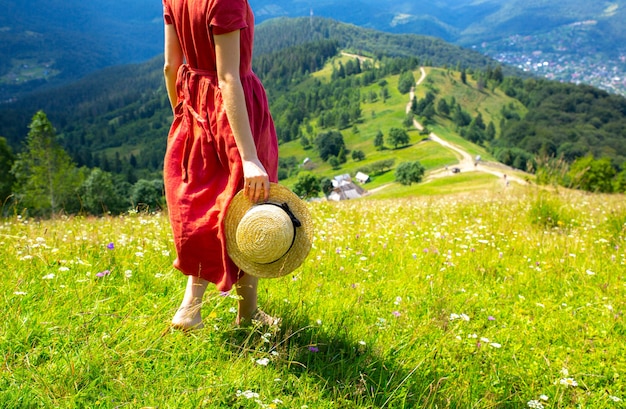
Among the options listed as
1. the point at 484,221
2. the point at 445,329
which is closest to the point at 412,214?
the point at 484,221

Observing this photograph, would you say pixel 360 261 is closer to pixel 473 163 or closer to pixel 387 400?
pixel 387 400

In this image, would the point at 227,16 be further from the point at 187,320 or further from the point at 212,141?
the point at 187,320

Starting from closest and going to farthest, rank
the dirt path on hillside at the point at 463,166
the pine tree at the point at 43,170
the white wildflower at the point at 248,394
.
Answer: the white wildflower at the point at 248,394, the pine tree at the point at 43,170, the dirt path on hillside at the point at 463,166

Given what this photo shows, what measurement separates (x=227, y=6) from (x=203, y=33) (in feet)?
0.98

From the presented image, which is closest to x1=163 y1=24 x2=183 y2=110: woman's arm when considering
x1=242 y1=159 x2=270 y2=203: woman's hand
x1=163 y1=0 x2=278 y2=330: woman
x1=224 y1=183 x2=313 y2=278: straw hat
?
x1=163 y1=0 x2=278 y2=330: woman

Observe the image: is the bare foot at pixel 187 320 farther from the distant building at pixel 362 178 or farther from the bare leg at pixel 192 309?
the distant building at pixel 362 178

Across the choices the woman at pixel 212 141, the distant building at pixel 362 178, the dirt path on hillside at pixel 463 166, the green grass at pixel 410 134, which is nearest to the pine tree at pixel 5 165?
the woman at pixel 212 141

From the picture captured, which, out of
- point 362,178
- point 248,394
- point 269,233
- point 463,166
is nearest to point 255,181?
point 269,233

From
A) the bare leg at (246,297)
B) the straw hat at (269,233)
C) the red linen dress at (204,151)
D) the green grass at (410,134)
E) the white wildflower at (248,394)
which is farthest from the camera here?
the green grass at (410,134)

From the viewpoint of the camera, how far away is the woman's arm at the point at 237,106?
2932mm

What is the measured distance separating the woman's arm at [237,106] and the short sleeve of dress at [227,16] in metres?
0.04

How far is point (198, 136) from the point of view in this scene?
3.20m

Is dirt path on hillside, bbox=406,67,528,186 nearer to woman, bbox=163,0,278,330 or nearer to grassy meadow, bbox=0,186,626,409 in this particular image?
grassy meadow, bbox=0,186,626,409

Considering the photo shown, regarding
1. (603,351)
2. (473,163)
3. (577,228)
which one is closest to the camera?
(603,351)
